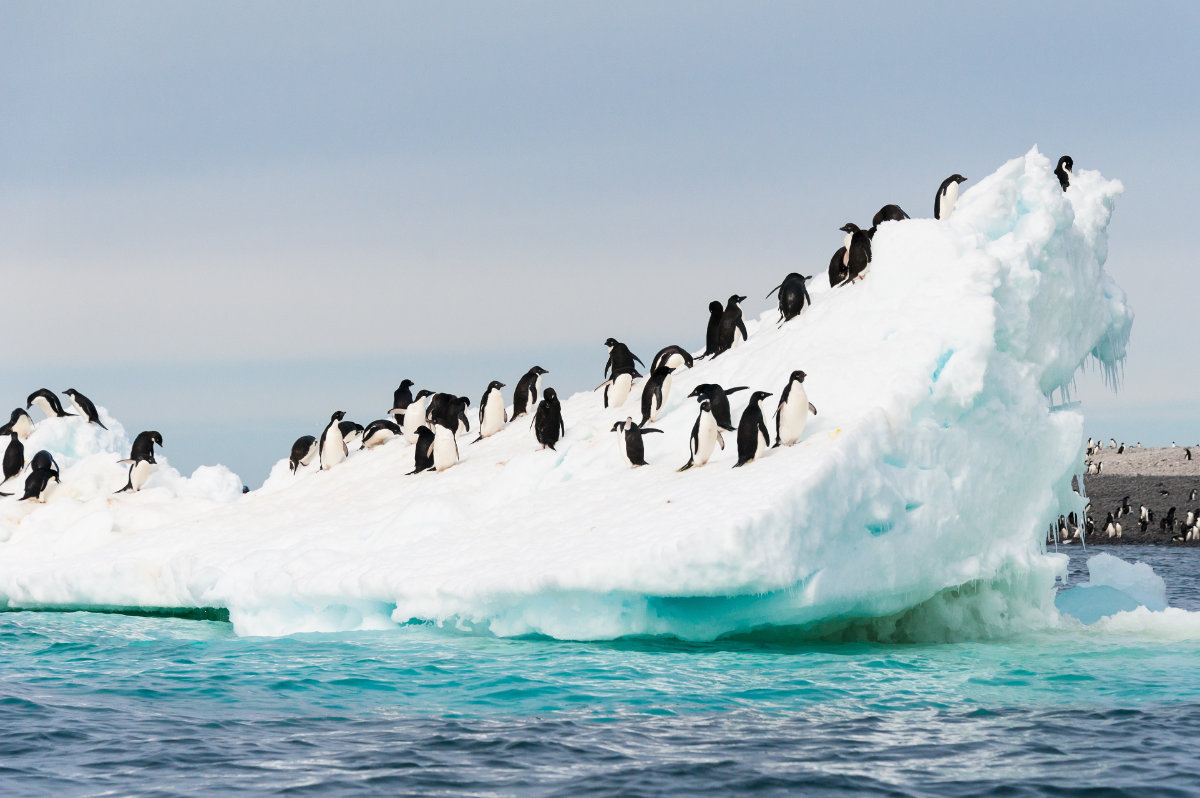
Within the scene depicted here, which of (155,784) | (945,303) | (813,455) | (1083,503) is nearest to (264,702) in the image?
(155,784)

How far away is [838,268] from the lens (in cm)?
1998

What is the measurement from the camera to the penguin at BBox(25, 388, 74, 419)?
1038 inches

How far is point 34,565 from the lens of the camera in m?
16.8

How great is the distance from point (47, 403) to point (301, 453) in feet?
25.1

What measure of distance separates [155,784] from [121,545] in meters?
11.1

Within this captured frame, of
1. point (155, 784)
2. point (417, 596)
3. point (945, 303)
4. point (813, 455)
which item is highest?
point (945, 303)

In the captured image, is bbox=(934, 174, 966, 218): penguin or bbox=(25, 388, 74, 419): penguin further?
bbox=(25, 388, 74, 419): penguin

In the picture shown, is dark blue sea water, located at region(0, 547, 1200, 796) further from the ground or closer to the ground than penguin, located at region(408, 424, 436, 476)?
closer to the ground

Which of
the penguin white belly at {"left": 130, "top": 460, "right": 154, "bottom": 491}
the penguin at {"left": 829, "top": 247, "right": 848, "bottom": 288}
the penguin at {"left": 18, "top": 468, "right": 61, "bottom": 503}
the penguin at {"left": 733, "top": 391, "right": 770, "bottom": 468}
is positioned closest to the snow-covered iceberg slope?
the penguin at {"left": 733, "top": 391, "right": 770, "bottom": 468}

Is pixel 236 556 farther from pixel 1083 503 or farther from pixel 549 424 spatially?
pixel 1083 503

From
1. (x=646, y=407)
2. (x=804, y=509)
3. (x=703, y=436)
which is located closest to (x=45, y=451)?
(x=646, y=407)

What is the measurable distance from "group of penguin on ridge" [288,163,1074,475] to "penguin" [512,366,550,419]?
0.7 inches

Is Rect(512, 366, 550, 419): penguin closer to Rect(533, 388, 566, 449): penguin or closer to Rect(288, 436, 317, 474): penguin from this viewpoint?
Rect(533, 388, 566, 449): penguin

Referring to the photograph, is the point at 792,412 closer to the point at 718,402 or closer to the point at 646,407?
the point at 718,402
